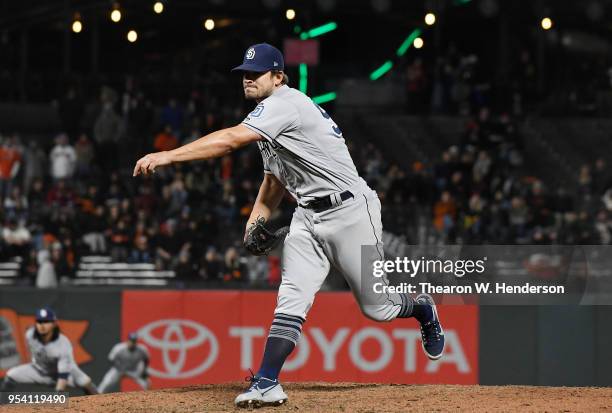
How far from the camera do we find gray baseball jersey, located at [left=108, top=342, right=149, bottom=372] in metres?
13.9

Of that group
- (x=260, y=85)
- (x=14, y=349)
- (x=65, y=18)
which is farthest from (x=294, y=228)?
(x=65, y=18)

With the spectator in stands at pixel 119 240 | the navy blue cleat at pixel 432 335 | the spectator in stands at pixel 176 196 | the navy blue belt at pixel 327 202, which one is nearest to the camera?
the navy blue belt at pixel 327 202

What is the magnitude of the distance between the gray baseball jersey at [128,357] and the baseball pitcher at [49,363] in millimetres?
486

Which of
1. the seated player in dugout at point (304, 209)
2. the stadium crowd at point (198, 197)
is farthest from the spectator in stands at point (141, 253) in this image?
the seated player in dugout at point (304, 209)

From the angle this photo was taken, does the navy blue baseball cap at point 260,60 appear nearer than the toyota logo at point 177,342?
Yes

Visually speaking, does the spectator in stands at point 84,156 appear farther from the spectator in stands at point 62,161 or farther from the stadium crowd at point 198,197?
the spectator in stands at point 62,161

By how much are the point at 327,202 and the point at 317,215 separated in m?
0.10

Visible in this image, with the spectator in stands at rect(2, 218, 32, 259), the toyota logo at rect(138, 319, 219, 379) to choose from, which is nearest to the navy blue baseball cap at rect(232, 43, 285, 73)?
the toyota logo at rect(138, 319, 219, 379)

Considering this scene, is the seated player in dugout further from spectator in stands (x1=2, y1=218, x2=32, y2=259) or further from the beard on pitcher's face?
spectator in stands (x1=2, y1=218, x2=32, y2=259)

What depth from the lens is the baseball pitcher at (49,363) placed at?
13.4 meters

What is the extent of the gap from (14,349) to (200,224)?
11.1 feet

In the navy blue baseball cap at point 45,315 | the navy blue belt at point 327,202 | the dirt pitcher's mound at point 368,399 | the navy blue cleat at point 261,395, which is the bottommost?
the navy blue baseball cap at point 45,315

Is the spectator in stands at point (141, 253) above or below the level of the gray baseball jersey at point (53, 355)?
above

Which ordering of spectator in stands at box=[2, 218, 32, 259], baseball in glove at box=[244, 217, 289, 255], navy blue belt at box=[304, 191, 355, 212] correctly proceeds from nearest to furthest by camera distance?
navy blue belt at box=[304, 191, 355, 212], baseball in glove at box=[244, 217, 289, 255], spectator in stands at box=[2, 218, 32, 259]
